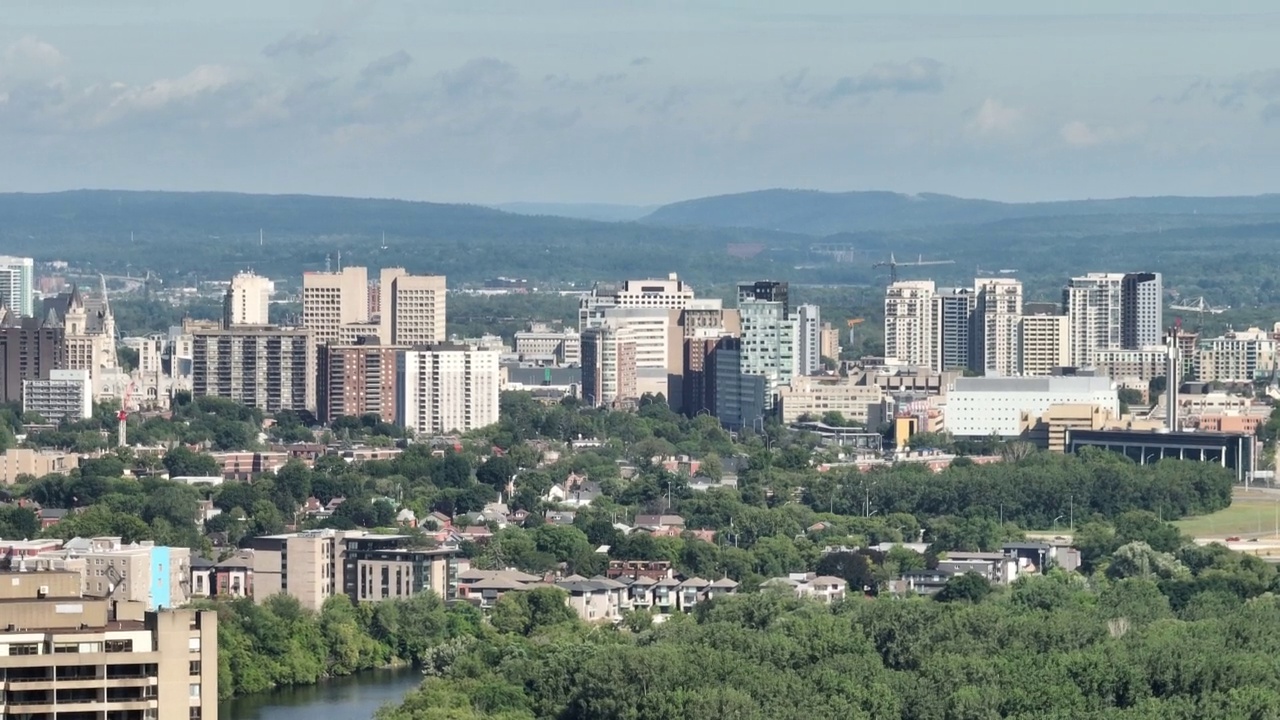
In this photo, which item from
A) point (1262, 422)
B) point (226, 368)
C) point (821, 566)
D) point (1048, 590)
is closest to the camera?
point (1048, 590)

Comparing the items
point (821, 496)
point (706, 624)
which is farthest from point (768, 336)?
point (706, 624)

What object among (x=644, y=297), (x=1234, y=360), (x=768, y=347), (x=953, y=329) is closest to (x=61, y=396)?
(x=768, y=347)

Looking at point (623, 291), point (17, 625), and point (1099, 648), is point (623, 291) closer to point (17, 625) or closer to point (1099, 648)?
point (1099, 648)

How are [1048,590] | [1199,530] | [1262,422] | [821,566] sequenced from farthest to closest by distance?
1. [1262,422]
2. [1199,530]
3. [821,566]
4. [1048,590]

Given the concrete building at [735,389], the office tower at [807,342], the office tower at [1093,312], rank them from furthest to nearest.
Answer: the office tower at [1093,312]
the office tower at [807,342]
the concrete building at [735,389]

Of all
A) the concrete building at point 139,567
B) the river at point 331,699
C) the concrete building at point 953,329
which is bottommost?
the river at point 331,699

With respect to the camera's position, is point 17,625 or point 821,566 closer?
point 17,625

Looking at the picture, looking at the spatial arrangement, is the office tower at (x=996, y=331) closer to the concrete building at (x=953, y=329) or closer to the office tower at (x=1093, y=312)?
the concrete building at (x=953, y=329)

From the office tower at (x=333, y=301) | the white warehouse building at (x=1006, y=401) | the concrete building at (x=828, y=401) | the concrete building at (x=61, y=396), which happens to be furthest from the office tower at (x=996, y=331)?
the concrete building at (x=61, y=396)
